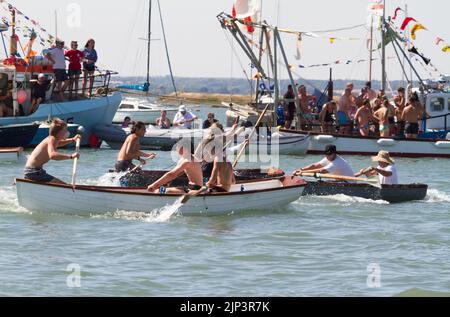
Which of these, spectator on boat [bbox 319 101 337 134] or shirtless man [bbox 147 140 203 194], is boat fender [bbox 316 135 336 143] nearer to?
spectator on boat [bbox 319 101 337 134]

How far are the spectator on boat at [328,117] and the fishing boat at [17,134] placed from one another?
8318 millimetres

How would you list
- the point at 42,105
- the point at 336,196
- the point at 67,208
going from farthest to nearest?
the point at 42,105
the point at 336,196
the point at 67,208

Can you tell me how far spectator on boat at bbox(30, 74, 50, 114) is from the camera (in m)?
34.8

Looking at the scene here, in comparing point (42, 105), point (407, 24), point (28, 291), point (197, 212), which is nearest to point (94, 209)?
point (197, 212)

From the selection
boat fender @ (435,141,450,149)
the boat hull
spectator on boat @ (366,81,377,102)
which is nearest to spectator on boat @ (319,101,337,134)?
spectator on boat @ (366,81,377,102)

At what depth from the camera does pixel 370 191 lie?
22.1 metres

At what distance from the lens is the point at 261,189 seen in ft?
65.8

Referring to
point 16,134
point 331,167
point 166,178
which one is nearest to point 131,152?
point 166,178

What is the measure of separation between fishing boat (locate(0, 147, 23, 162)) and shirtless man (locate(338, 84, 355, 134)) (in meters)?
9.87

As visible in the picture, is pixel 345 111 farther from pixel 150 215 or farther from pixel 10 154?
pixel 150 215

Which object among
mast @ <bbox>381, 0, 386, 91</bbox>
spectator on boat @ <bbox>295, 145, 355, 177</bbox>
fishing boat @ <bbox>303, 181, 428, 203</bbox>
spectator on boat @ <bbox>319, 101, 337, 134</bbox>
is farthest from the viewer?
mast @ <bbox>381, 0, 386, 91</bbox>
